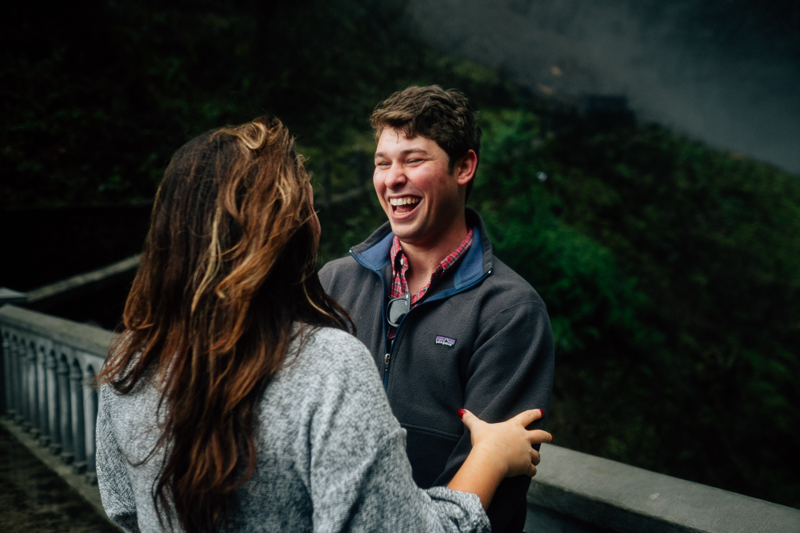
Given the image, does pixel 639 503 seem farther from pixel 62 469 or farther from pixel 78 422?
pixel 62 469

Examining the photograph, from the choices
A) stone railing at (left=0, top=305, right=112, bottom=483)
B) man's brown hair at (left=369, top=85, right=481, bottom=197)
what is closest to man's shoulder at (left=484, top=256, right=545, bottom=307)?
man's brown hair at (left=369, top=85, right=481, bottom=197)

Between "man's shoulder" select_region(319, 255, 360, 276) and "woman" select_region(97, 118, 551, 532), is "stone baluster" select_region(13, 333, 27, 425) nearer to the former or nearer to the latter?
"man's shoulder" select_region(319, 255, 360, 276)

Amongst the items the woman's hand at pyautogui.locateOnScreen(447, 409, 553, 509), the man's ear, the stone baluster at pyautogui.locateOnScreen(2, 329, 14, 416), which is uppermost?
the man's ear

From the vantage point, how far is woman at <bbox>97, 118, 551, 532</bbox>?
0.90 meters

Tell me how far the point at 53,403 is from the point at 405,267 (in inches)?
125

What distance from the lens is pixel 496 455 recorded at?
3.94 feet

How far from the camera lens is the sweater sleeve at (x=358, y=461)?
0.89 m

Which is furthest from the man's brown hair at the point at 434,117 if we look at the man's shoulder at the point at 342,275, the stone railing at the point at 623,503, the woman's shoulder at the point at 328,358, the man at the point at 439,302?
the stone railing at the point at 623,503

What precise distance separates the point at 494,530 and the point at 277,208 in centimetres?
110

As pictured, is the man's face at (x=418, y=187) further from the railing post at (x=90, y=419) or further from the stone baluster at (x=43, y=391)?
the stone baluster at (x=43, y=391)

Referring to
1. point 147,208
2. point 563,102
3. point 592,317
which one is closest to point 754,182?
point 563,102

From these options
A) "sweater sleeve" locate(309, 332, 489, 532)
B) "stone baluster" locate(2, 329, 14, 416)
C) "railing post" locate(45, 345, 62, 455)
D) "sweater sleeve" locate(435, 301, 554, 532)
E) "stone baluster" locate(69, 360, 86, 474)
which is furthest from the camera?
"stone baluster" locate(2, 329, 14, 416)

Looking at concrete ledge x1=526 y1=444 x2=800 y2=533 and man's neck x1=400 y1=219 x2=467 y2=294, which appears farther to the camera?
man's neck x1=400 y1=219 x2=467 y2=294

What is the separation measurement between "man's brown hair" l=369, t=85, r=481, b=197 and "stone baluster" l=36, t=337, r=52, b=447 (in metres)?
3.21
